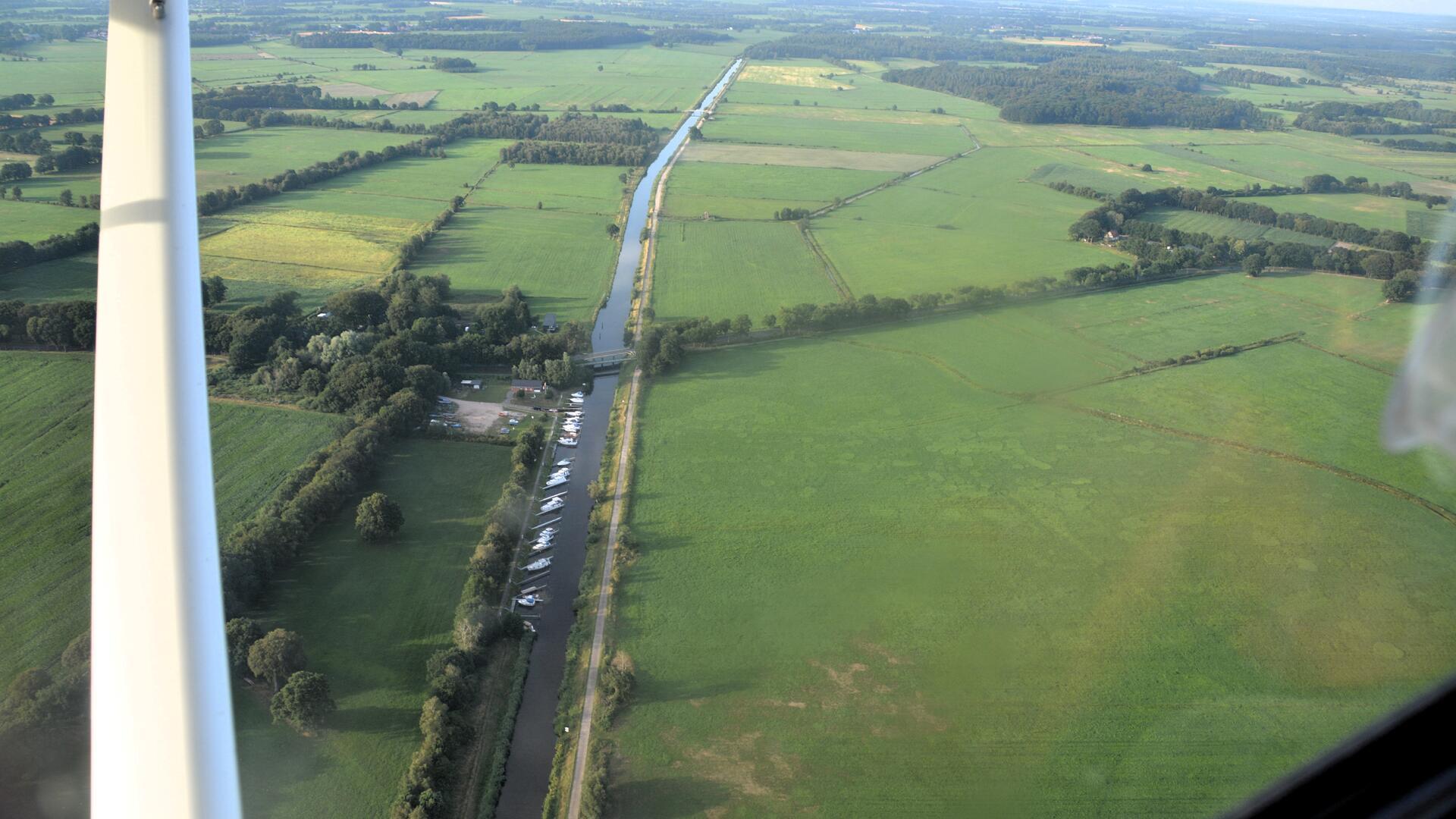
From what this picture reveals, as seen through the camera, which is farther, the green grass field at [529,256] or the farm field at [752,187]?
the farm field at [752,187]

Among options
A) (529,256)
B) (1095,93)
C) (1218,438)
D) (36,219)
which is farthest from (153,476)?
(1095,93)

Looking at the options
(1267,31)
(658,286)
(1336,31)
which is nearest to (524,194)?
(658,286)

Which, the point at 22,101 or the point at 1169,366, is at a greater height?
the point at 22,101

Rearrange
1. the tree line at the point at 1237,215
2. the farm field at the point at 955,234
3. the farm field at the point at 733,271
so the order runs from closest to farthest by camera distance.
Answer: the farm field at the point at 733,271 < the farm field at the point at 955,234 < the tree line at the point at 1237,215

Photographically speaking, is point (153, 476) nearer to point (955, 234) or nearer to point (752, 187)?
point (955, 234)

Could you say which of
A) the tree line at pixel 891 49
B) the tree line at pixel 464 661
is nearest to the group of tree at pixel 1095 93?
the tree line at pixel 891 49

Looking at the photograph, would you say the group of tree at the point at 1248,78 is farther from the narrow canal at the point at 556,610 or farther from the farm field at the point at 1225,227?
the narrow canal at the point at 556,610
